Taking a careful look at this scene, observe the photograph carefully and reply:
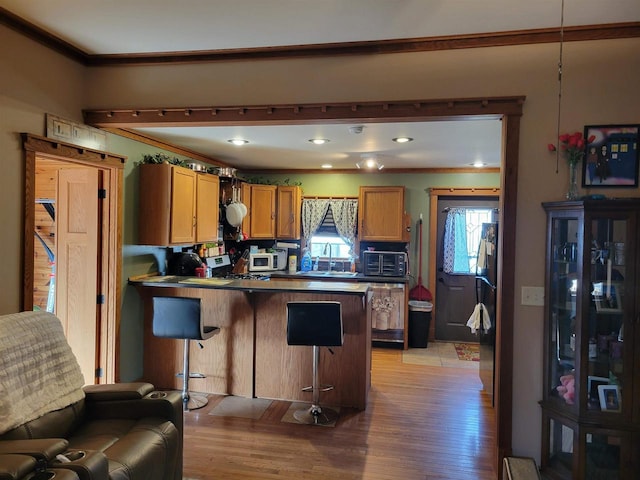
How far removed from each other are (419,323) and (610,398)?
3217mm

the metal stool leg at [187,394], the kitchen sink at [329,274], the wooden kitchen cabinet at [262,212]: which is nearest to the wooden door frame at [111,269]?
the metal stool leg at [187,394]

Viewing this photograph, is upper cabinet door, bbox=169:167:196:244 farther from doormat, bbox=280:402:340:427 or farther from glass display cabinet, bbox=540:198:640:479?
glass display cabinet, bbox=540:198:640:479

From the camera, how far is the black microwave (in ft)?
18.3

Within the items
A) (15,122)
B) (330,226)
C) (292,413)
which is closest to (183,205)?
(15,122)

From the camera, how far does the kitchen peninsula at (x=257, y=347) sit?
362cm

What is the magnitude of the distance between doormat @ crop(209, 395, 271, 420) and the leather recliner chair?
3.69 feet

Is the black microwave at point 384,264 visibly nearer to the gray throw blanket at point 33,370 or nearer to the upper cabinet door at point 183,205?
the upper cabinet door at point 183,205

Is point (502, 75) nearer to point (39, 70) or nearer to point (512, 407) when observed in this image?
point (512, 407)

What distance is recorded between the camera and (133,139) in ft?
12.2

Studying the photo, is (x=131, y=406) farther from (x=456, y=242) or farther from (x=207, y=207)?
(x=456, y=242)

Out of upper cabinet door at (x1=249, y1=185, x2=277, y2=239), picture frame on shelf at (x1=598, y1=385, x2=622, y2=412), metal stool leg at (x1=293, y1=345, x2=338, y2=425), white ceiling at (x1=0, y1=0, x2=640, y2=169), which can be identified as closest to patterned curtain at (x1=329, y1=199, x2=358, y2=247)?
upper cabinet door at (x1=249, y1=185, x2=277, y2=239)

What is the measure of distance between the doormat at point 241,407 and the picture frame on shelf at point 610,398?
2.43 metres

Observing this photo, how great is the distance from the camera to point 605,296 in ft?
7.61

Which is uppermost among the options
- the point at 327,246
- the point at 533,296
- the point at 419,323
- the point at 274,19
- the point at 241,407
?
the point at 274,19
